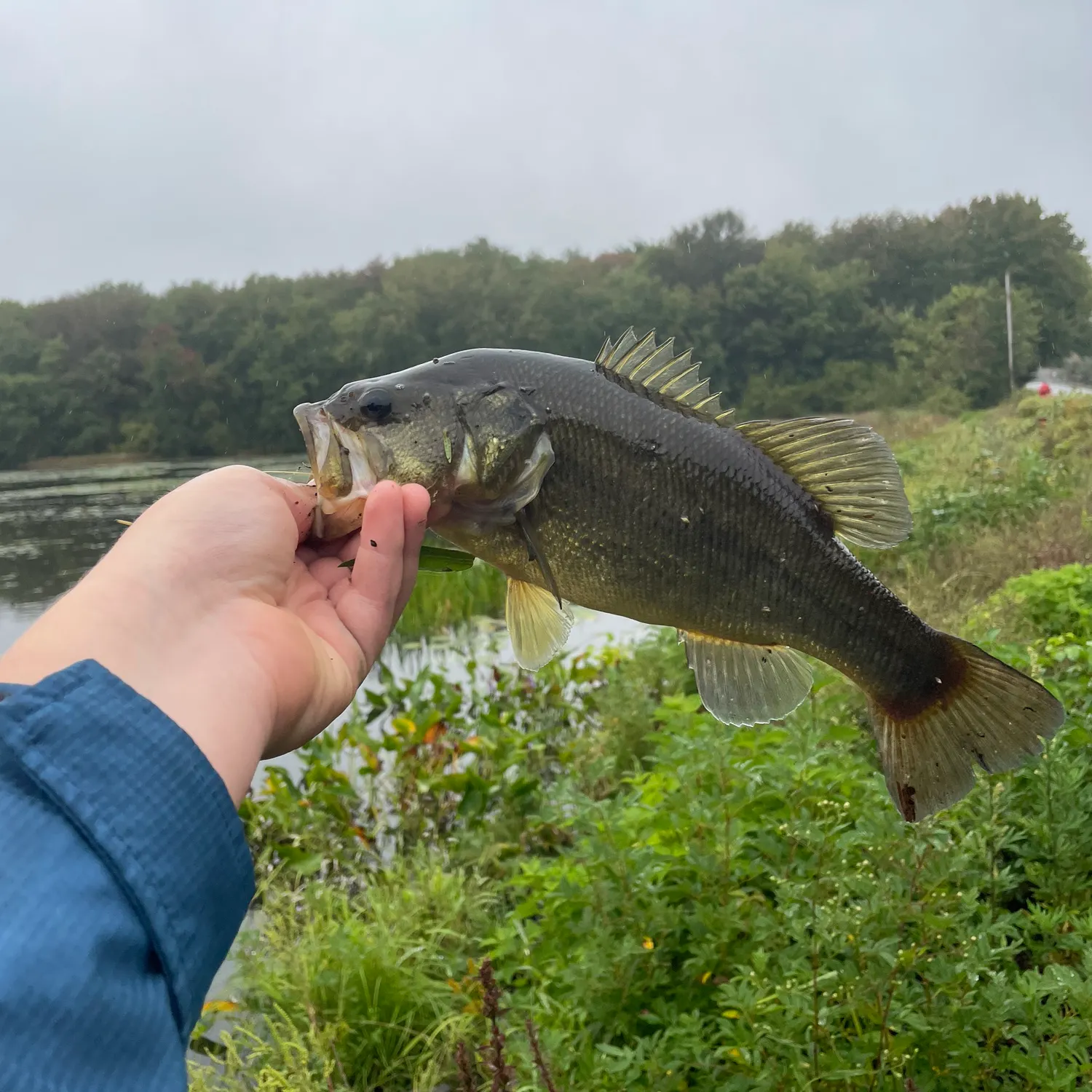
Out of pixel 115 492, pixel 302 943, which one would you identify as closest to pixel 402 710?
pixel 302 943

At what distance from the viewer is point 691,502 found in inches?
69.9

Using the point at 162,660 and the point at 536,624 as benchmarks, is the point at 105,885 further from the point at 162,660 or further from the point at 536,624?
the point at 536,624

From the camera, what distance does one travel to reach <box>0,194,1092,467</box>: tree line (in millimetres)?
6543

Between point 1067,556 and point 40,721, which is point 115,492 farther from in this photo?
point 40,721

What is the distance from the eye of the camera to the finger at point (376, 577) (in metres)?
1.72

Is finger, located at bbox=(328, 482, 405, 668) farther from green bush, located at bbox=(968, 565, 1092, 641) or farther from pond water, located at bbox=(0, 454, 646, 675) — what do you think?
green bush, located at bbox=(968, 565, 1092, 641)

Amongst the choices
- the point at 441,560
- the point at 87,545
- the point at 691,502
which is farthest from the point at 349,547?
the point at 87,545

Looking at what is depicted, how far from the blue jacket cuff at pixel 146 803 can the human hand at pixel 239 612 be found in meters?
0.13

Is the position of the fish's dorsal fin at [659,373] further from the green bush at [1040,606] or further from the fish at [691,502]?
the green bush at [1040,606]

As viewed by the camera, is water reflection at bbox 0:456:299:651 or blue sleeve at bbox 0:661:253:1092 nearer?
blue sleeve at bbox 0:661:253:1092

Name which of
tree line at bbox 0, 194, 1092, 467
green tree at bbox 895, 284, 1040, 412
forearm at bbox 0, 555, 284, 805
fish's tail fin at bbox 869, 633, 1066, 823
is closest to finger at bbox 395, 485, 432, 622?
forearm at bbox 0, 555, 284, 805

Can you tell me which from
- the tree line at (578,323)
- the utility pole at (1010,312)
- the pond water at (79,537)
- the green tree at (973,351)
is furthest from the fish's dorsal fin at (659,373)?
the utility pole at (1010,312)

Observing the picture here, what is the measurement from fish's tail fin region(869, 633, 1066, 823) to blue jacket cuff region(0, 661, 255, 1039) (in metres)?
1.34

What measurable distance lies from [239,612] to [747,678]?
3.61 ft
